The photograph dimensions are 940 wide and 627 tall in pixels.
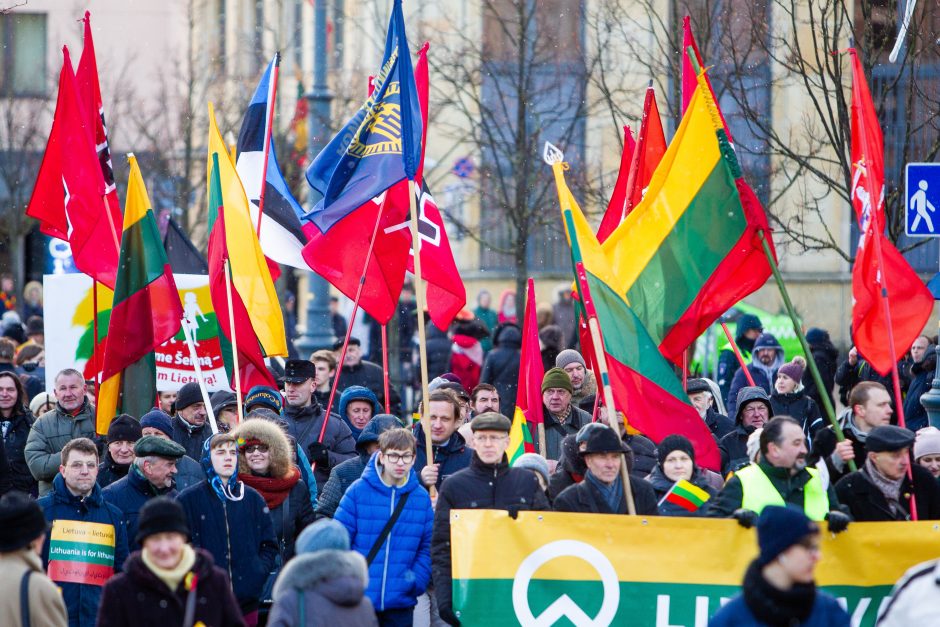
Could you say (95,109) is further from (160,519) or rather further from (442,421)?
(160,519)

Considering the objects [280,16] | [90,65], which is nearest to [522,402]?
[90,65]

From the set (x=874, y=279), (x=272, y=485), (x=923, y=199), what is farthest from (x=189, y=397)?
(x=923, y=199)

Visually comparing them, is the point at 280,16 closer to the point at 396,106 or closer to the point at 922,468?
the point at 396,106

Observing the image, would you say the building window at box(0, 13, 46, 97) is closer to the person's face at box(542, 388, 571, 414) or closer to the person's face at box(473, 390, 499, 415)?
the person's face at box(473, 390, 499, 415)

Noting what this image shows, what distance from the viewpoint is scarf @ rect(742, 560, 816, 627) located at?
553 cm

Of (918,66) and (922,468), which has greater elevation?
(918,66)

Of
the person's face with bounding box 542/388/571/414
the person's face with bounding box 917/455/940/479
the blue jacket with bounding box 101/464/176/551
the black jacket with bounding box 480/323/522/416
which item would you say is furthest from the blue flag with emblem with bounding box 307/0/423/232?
the black jacket with bounding box 480/323/522/416

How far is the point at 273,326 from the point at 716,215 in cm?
380

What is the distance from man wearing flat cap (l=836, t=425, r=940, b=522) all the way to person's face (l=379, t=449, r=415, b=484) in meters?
2.20

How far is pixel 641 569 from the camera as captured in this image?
7.73 m

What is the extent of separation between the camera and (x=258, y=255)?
1144cm

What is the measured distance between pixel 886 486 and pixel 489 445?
2.01 m

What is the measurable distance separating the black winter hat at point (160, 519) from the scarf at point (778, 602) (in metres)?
2.26

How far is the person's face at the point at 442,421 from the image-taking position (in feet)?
31.0
